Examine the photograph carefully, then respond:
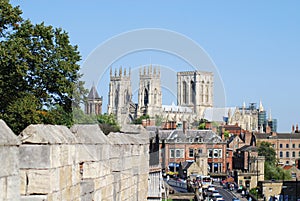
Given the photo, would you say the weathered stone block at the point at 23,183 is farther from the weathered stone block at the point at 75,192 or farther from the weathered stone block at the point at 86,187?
the weathered stone block at the point at 86,187

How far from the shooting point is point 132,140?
12.8 m

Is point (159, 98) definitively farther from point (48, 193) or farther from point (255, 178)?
point (48, 193)

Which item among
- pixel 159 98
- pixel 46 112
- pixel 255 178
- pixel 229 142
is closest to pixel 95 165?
pixel 46 112

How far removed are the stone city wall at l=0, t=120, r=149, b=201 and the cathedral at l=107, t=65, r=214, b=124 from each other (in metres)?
135

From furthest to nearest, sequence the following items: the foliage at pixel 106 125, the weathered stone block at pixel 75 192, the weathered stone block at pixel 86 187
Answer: the foliage at pixel 106 125 < the weathered stone block at pixel 86 187 < the weathered stone block at pixel 75 192

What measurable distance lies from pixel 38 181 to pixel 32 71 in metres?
13.4

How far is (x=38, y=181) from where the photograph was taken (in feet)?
→ 22.2

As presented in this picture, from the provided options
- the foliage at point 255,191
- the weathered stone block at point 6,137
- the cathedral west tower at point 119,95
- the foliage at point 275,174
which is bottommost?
the foliage at point 255,191

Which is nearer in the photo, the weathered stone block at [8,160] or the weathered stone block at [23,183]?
the weathered stone block at [8,160]

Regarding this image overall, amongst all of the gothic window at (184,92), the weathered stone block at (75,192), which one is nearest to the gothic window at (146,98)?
the gothic window at (184,92)

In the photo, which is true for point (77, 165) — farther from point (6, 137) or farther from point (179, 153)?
point (179, 153)

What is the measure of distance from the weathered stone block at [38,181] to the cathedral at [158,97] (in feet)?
460

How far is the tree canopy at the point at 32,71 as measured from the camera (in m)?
18.8

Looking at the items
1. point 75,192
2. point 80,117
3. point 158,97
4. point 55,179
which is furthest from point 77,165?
point 158,97
